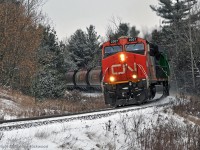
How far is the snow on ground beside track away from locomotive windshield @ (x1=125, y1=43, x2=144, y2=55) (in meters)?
6.93

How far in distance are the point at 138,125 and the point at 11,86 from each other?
51.0ft

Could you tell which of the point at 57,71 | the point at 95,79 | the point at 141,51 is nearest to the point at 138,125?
the point at 141,51

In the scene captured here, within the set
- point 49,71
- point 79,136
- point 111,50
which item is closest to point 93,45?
point 49,71

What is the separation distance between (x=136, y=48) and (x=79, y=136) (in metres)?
10.0

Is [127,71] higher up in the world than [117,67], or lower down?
lower down

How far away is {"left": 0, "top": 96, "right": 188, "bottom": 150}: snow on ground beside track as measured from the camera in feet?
20.2

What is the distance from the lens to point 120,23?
62.5m

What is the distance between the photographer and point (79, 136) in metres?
7.13

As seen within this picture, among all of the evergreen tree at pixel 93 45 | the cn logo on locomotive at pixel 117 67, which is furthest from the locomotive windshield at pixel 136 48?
the evergreen tree at pixel 93 45

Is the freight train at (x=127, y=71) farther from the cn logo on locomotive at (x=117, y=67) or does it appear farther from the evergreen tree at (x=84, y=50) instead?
→ the evergreen tree at (x=84, y=50)

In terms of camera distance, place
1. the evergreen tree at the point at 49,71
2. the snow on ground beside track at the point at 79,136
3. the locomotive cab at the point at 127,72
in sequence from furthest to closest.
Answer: the evergreen tree at the point at 49,71
the locomotive cab at the point at 127,72
the snow on ground beside track at the point at 79,136

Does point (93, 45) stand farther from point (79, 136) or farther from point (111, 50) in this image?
point (79, 136)

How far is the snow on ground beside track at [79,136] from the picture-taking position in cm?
617

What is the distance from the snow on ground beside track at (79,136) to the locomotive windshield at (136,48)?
6927mm
